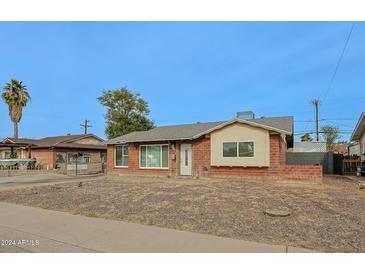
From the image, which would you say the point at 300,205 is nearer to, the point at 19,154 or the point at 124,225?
the point at 124,225

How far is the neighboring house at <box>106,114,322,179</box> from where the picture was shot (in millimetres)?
14383

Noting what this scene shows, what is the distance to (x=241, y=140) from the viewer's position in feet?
49.7

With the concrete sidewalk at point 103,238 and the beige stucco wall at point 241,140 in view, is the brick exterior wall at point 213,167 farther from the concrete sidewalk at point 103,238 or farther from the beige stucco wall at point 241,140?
the concrete sidewalk at point 103,238

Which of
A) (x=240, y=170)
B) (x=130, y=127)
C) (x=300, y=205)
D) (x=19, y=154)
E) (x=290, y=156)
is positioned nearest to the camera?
(x=300, y=205)

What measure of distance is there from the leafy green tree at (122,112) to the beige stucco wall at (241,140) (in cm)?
2381

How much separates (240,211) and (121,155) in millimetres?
14447

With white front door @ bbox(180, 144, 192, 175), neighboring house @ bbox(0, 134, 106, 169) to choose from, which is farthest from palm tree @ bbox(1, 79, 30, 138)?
white front door @ bbox(180, 144, 192, 175)

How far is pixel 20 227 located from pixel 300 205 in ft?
25.0

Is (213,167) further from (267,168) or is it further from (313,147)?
(313,147)

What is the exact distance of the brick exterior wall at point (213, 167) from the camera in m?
13.8

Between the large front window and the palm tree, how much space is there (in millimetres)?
31173

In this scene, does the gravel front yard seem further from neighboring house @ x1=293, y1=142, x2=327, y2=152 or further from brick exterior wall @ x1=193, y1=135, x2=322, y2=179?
neighboring house @ x1=293, y1=142, x2=327, y2=152

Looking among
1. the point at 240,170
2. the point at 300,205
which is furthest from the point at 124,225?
the point at 240,170

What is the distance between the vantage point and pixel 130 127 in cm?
3794
